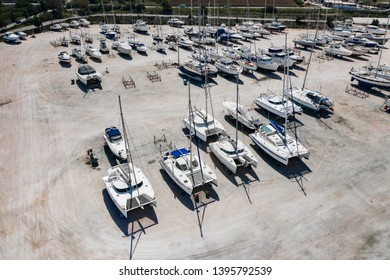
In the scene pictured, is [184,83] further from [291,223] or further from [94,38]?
[94,38]

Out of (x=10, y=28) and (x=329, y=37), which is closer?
(x=329, y=37)

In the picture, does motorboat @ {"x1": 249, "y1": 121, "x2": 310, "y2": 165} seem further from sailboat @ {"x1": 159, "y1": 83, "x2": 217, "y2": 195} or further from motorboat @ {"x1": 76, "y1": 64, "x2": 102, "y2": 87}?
motorboat @ {"x1": 76, "y1": 64, "x2": 102, "y2": 87}

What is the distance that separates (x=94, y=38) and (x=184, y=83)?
34316 mm

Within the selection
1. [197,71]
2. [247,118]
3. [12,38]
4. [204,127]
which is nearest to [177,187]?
[204,127]

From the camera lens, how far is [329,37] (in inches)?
2510

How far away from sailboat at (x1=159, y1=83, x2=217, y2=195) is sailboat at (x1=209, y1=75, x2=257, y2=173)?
1704 millimetres

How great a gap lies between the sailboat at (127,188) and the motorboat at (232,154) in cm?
692

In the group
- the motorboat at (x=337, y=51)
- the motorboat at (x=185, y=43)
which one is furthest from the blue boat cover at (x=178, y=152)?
the motorboat at (x=337, y=51)

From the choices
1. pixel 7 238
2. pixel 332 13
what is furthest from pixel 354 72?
pixel 332 13

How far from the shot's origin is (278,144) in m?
27.7

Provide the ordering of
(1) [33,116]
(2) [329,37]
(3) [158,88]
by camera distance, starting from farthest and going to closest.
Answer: (2) [329,37] < (3) [158,88] < (1) [33,116]

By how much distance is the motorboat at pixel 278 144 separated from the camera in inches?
1041

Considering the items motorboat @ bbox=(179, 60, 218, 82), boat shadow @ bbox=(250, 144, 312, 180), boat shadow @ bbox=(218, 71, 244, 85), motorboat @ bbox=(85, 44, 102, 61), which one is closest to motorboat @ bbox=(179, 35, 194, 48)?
motorboat @ bbox=(179, 60, 218, 82)

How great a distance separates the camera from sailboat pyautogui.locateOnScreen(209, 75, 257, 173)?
84.2ft
